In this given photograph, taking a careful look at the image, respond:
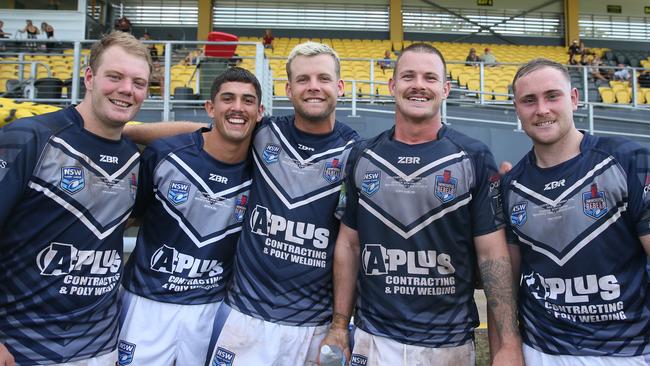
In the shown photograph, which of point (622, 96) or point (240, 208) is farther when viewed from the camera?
point (622, 96)

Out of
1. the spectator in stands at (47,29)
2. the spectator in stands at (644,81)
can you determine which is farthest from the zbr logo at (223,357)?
the spectator in stands at (47,29)

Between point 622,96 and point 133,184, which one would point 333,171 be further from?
point 622,96

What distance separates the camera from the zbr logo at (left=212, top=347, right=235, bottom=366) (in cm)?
230

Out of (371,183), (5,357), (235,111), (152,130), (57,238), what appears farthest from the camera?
(152,130)

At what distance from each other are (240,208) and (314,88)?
775 millimetres

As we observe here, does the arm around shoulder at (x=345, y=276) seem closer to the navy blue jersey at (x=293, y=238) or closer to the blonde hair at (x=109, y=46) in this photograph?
the navy blue jersey at (x=293, y=238)

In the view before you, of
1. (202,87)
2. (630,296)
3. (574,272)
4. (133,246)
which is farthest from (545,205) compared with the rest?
(202,87)

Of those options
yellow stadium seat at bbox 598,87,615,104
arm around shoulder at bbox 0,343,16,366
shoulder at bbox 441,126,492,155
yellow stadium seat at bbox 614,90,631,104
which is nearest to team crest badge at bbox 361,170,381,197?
shoulder at bbox 441,126,492,155

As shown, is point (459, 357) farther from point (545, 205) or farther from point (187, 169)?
point (187, 169)

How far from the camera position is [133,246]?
261 centimetres

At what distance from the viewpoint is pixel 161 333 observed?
2.37 metres

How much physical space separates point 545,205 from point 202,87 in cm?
730

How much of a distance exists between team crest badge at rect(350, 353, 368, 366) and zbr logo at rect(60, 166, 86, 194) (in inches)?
58.4

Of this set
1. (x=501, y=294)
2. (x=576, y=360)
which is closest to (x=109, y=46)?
(x=501, y=294)
